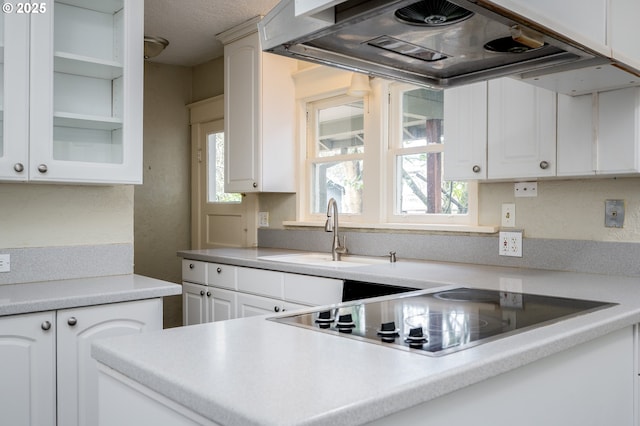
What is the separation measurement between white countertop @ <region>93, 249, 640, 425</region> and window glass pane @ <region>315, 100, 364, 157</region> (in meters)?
2.27

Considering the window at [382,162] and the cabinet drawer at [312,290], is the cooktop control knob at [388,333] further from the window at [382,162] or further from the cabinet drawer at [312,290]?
the window at [382,162]

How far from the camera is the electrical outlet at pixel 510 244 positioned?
253 cm

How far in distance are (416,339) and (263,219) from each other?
3.10 metres

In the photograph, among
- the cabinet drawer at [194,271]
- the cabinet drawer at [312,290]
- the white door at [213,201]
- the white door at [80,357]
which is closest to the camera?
the white door at [80,357]

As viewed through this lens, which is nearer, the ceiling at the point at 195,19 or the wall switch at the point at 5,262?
the wall switch at the point at 5,262

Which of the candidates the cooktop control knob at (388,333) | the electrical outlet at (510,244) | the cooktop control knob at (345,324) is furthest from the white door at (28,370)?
the electrical outlet at (510,244)

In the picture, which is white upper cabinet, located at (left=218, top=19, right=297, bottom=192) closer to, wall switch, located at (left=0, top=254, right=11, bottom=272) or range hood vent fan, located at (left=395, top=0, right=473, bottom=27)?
wall switch, located at (left=0, top=254, right=11, bottom=272)

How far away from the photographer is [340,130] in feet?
12.1

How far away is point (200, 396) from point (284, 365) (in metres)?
0.18

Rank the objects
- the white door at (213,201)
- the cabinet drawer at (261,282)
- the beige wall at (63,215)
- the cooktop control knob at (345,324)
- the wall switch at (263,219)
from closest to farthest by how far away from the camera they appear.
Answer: the cooktop control knob at (345,324) < the beige wall at (63,215) < the cabinet drawer at (261,282) < the wall switch at (263,219) < the white door at (213,201)

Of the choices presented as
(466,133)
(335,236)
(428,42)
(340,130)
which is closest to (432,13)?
(428,42)

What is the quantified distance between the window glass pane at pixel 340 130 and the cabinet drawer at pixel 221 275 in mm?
1104

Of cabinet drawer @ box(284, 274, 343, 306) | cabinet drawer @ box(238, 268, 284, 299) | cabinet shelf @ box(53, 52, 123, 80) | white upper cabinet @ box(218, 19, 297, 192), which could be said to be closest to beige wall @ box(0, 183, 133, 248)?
cabinet shelf @ box(53, 52, 123, 80)

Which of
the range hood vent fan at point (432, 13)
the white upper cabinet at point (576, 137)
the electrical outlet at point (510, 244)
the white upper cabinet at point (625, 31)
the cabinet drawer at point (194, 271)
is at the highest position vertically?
the white upper cabinet at point (625, 31)
